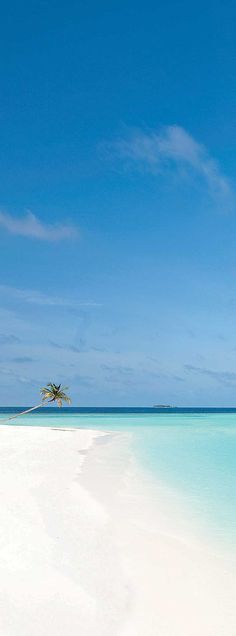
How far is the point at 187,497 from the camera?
44.4 feet

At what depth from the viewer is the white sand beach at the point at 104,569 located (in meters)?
5.66

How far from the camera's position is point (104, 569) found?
Answer: 24.7ft

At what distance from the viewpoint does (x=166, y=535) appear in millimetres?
9633

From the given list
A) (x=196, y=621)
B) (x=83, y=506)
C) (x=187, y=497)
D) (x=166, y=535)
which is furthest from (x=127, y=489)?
(x=196, y=621)

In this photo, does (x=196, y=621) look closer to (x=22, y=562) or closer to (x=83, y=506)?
(x=22, y=562)

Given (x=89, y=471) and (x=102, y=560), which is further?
(x=89, y=471)

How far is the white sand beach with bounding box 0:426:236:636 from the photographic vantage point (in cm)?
566

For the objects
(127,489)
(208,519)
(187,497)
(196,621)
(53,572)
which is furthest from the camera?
(127,489)

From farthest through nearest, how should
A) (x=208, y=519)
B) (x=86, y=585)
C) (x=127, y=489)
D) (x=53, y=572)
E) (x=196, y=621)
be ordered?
(x=127, y=489) → (x=208, y=519) → (x=53, y=572) → (x=86, y=585) → (x=196, y=621)

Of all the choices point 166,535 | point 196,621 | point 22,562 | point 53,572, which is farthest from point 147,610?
point 166,535

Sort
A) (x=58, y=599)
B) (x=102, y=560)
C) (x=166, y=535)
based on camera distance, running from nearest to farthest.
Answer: (x=58, y=599)
(x=102, y=560)
(x=166, y=535)

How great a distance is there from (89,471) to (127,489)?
386 cm

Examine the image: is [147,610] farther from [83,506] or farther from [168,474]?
[168,474]

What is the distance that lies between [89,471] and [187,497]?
211 inches
